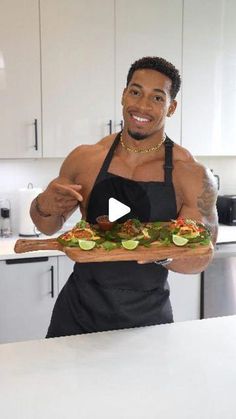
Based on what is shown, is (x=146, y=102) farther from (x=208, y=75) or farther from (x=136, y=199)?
(x=208, y=75)

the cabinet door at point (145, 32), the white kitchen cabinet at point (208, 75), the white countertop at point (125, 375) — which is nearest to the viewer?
the white countertop at point (125, 375)

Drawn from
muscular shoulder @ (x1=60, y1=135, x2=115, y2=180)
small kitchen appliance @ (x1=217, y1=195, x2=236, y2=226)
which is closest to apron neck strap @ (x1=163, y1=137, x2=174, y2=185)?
muscular shoulder @ (x1=60, y1=135, x2=115, y2=180)

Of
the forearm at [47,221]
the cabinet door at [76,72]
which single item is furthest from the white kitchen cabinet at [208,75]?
the forearm at [47,221]

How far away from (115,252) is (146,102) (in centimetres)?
54

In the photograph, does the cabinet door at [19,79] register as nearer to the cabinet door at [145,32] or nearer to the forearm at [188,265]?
the cabinet door at [145,32]

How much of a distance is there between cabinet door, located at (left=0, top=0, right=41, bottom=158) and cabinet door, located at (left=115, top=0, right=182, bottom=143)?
469mm

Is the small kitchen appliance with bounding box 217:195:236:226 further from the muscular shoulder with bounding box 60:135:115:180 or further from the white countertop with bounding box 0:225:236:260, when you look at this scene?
the muscular shoulder with bounding box 60:135:115:180

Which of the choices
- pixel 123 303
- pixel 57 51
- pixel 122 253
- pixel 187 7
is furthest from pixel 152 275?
Result: pixel 187 7

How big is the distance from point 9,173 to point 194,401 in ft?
6.90

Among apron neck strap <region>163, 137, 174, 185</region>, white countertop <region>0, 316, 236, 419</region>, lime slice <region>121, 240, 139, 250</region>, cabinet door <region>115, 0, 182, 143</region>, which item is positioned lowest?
white countertop <region>0, 316, 236, 419</region>

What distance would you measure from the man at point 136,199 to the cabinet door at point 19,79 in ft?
3.29

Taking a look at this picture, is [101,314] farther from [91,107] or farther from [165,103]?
[91,107]

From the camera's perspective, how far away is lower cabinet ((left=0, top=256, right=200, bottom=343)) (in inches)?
91.6

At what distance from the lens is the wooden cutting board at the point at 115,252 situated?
46.7 inches
